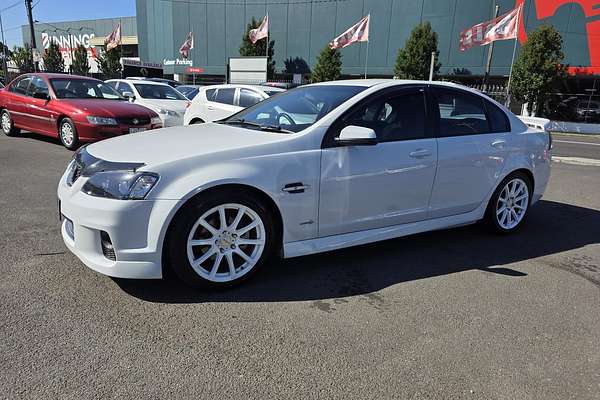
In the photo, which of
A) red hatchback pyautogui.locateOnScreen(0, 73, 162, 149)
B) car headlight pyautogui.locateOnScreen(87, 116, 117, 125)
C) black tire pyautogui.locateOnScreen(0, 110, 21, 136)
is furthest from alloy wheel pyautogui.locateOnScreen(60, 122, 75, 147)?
black tire pyautogui.locateOnScreen(0, 110, 21, 136)

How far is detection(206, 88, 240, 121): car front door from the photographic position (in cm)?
1074

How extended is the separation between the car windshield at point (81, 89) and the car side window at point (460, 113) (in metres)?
7.70

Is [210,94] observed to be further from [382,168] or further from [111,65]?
[111,65]

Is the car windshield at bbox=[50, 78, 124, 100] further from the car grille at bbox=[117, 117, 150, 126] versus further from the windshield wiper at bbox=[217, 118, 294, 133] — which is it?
the windshield wiper at bbox=[217, 118, 294, 133]

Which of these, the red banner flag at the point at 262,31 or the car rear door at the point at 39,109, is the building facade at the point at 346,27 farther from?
the car rear door at the point at 39,109

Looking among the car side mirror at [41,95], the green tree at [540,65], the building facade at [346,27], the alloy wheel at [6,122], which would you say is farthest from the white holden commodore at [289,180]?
the building facade at [346,27]

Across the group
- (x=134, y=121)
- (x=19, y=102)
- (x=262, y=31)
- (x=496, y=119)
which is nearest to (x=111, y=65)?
(x=262, y=31)

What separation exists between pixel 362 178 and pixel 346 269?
787 millimetres

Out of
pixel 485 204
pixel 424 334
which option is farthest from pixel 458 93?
pixel 424 334

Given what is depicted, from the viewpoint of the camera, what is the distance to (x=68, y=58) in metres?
71.6

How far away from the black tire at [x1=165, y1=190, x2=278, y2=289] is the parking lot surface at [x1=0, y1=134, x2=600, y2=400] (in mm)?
121

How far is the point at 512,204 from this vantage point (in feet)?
16.4

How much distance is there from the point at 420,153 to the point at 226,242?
6.14 ft

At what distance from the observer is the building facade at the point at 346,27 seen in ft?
93.0
